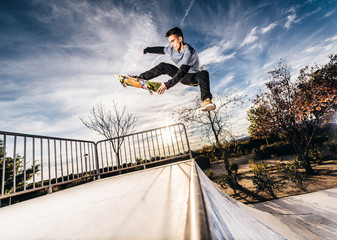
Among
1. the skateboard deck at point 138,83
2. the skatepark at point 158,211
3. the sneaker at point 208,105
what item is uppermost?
the skateboard deck at point 138,83

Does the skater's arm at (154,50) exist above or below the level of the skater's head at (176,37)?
above

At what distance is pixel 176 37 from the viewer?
3562mm

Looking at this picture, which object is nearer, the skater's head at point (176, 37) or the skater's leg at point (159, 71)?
the skater's head at point (176, 37)

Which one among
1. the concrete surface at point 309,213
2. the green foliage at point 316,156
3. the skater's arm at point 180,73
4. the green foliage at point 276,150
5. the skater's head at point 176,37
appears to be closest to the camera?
the concrete surface at point 309,213

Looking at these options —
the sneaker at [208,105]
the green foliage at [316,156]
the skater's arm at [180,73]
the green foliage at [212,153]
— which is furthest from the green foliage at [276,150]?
the skater's arm at [180,73]

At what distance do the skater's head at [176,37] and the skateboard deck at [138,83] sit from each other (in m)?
1.29

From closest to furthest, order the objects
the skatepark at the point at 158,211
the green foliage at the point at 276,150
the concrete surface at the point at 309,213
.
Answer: the skatepark at the point at 158,211
the concrete surface at the point at 309,213
the green foliage at the point at 276,150

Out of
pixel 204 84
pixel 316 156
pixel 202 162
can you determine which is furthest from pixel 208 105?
pixel 202 162

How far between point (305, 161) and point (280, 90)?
4314mm

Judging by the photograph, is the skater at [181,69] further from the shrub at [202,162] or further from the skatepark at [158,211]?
the shrub at [202,162]

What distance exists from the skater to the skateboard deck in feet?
1.13

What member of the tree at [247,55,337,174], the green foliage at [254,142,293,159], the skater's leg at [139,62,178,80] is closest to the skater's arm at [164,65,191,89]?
the skater's leg at [139,62,178,80]

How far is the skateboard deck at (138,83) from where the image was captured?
4401 millimetres

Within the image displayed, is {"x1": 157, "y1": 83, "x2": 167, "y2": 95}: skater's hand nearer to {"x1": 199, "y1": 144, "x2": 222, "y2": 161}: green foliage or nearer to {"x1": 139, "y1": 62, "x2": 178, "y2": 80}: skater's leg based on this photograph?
{"x1": 139, "y1": 62, "x2": 178, "y2": 80}: skater's leg
